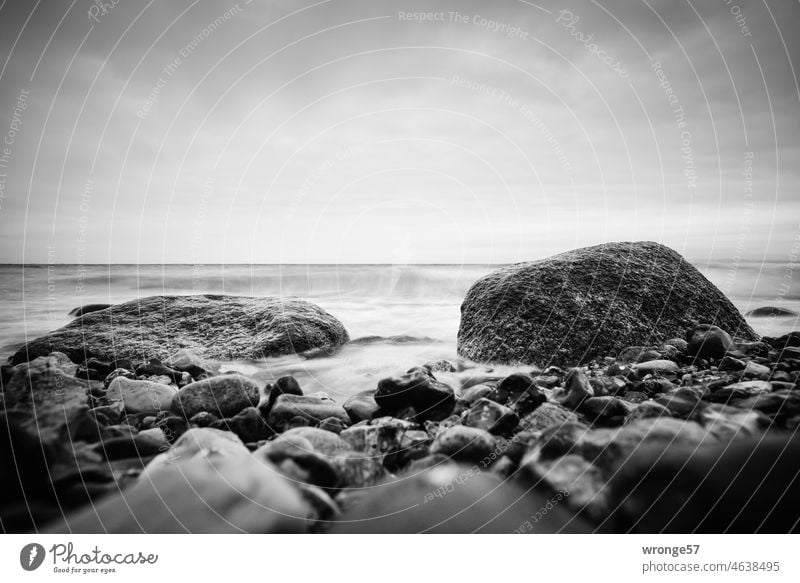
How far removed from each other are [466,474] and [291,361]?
3103mm

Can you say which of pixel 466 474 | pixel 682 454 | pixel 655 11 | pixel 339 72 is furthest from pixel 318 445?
pixel 655 11

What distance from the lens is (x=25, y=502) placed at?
2.50 meters

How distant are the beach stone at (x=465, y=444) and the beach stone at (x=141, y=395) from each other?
2256mm

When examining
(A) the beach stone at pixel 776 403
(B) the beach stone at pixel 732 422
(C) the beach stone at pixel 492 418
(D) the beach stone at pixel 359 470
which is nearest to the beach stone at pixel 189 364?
(D) the beach stone at pixel 359 470

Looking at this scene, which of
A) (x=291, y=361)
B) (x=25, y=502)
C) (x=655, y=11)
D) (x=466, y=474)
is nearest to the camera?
(x=25, y=502)

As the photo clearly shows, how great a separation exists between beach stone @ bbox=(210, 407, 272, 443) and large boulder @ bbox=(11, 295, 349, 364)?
7.21 ft

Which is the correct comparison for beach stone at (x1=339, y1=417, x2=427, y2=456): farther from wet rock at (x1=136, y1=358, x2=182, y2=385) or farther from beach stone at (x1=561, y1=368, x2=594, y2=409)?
wet rock at (x1=136, y1=358, x2=182, y2=385)

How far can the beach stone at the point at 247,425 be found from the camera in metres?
3.02

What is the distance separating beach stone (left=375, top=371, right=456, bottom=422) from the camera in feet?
10.9

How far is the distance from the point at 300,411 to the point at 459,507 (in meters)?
1.40

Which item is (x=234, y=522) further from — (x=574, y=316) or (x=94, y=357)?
(x=574, y=316)

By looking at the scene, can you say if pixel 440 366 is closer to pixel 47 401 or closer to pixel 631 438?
pixel 631 438

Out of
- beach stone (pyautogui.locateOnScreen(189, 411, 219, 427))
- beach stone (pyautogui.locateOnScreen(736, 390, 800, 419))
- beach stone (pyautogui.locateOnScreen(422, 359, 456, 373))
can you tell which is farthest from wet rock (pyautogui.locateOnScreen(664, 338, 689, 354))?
beach stone (pyautogui.locateOnScreen(189, 411, 219, 427))

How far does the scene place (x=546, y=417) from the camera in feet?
9.94
